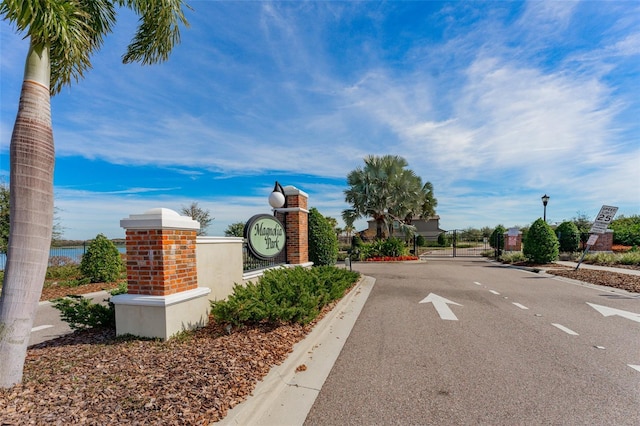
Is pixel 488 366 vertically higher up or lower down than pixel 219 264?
lower down

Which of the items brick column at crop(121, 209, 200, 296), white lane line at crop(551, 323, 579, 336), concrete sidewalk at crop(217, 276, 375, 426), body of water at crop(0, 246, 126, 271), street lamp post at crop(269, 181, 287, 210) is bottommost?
white lane line at crop(551, 323, 579, 336)

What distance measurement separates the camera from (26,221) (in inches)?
123

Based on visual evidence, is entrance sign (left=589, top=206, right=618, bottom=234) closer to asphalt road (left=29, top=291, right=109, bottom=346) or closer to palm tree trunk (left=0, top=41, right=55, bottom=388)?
palm tree trunk (left=0, top=41, right=55, bottom=388)

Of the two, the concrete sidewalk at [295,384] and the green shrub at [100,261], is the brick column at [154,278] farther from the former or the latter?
the green shrub at [100,261]

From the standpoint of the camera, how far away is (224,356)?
3.76m

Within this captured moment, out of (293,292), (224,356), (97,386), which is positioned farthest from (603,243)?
(97,386)

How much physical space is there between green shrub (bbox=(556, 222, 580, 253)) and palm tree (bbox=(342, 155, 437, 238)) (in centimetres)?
893

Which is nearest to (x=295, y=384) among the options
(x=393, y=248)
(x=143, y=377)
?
(x=143, y=377)

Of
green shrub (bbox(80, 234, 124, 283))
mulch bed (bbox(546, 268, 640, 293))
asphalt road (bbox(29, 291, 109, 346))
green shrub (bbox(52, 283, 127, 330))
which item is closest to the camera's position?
green shrub (bbox(52, 283, 127, 330))

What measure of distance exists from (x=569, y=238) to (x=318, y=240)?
56.1 ft

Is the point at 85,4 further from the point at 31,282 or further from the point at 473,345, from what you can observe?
the point at 473,345

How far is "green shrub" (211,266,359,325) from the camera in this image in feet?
16.1

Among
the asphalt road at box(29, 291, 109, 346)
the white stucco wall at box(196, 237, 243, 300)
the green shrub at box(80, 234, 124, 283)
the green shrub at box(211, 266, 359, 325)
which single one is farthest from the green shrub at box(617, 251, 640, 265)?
the green shrub at box(80, 234, 124, 283)

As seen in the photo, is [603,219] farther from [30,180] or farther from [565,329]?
[30,180]
